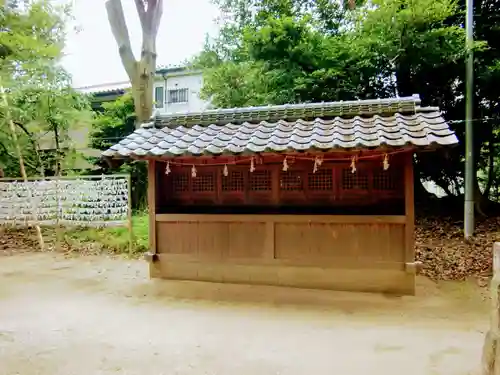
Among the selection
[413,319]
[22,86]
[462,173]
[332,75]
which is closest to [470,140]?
[462,173]

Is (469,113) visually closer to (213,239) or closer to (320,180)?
(320,180)

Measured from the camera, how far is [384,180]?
6.01 meters

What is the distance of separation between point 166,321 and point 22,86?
841 cm

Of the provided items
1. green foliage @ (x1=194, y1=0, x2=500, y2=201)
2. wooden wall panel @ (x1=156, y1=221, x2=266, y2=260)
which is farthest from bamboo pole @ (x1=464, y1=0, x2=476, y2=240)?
wooden wall panel @ (x1=156, y1=221, x2=266, y2=260)

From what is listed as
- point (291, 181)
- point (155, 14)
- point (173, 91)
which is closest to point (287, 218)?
point (291, 181)

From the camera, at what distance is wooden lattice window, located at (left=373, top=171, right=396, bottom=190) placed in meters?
5.98

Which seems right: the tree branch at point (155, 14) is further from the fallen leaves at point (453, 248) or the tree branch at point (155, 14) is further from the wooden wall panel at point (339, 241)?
the fallen leaves at point (453, 248)

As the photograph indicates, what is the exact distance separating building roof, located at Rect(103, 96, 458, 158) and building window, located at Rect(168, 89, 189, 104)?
9689 millimetres

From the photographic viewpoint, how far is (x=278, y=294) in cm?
578

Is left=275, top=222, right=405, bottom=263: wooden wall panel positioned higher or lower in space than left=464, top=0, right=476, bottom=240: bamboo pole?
lower

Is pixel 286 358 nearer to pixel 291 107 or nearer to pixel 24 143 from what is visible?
pixel 291 107

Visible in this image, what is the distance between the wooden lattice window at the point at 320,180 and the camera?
6137 mm

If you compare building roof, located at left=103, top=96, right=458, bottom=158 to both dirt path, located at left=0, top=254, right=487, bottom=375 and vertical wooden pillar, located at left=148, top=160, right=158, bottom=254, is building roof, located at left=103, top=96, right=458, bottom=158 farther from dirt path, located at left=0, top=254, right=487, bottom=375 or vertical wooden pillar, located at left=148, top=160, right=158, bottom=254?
dirt path, located at left=0, top=254, right=487, bottom=375

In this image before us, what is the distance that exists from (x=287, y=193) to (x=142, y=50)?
7.03m
